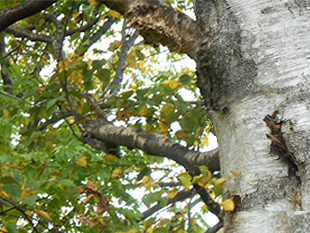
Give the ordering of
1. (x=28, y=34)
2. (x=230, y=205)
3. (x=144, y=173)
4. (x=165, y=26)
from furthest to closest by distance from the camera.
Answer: (x=28, y=34), (x=144, y=173), (x=165, y=26), (x=230, y=205)

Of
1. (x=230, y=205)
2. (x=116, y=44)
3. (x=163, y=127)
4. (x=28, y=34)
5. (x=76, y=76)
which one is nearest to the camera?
(x=230, y=205)

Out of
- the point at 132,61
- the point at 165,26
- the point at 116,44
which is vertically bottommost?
the point at 165,26

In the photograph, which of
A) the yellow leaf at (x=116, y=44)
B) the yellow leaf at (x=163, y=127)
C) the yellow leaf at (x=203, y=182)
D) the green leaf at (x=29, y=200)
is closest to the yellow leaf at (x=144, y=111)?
the yellow leaf at (x=163, y=127)

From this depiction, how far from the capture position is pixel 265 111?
0.84 metres

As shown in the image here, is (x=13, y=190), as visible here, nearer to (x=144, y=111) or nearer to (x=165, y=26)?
(x=144, y=111)

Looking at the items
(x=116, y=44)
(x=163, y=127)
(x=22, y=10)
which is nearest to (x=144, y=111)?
(x=163, y=127)

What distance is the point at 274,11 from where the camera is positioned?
94cm

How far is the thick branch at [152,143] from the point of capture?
231 centimetres

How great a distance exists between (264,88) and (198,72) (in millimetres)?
237

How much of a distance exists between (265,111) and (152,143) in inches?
65.8

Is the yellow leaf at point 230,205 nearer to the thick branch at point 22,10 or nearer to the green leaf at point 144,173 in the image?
the green leaf at point 144,173

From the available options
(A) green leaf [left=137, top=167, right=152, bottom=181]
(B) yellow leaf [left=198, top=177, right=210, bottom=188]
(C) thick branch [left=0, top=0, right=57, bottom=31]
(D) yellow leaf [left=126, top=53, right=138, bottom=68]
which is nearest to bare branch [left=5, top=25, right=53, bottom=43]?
(C) thick branch [left=0, top=0, right=57, bottom=31]

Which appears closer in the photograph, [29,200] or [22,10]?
[29,200]

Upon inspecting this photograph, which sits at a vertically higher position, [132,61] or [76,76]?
[76,76]
